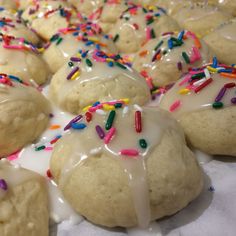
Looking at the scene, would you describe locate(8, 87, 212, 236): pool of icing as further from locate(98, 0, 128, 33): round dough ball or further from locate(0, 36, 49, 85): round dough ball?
locate(98, 0, 128, 33): round dough ball

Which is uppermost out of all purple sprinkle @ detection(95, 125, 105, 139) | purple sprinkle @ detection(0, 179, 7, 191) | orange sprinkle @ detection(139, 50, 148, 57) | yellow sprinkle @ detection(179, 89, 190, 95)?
purple sprinkle @ detection(95, 125, 105, 139)

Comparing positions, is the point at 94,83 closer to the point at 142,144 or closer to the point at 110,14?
the point at 142,144

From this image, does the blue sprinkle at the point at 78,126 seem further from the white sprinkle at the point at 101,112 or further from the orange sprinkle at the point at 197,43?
the orange sprinkle at the point at 197,43

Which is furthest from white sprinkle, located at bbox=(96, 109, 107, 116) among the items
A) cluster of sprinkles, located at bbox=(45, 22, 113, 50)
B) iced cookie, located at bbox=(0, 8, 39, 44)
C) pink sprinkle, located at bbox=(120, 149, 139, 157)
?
iced cookie, located at bbox=(0, 8, 39, 44)

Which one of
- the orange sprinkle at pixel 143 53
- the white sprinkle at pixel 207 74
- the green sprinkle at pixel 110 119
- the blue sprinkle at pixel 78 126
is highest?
the white sprinkle at pixel 207 74

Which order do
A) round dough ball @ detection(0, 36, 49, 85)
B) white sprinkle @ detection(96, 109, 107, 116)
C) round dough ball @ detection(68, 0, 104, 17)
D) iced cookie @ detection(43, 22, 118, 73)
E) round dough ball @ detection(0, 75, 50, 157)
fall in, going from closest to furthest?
white sprinkle @ detection(96, 109, 107, 116) → round dough ball @ detection(0, 75, 50, 157) → round dough ball @ detection(0, 36, 49, 85) → iced cookie @ detection(43, 22, 118, 73) → round dough ball @ detection(68, 0, 104, 17)

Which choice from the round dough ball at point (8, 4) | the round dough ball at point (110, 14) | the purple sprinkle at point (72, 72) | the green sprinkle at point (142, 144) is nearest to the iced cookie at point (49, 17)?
the round dough ball at point (110, 14)
